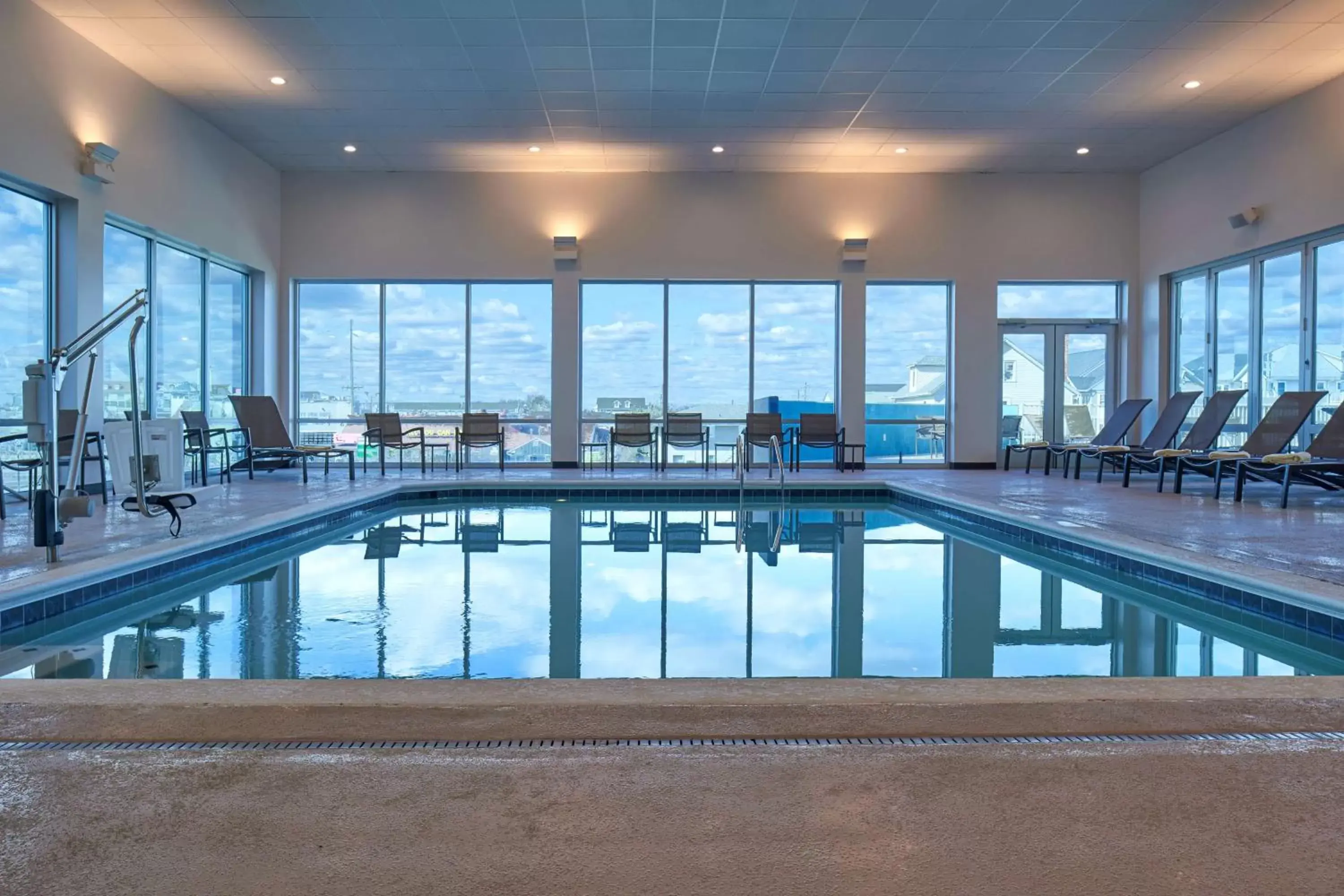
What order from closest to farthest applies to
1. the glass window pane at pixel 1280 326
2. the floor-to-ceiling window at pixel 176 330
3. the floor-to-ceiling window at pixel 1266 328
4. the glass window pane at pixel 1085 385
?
the floor-to-ceiling window at pixel 176 330 < the floor-to-ceiling window at pixel 1266 328 < the glass window pane at pixel 1280 326 < the glass window pane at pixel 1085 385

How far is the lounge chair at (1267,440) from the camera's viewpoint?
24.1ft

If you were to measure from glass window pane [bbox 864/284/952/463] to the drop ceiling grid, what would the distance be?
5.63 ft

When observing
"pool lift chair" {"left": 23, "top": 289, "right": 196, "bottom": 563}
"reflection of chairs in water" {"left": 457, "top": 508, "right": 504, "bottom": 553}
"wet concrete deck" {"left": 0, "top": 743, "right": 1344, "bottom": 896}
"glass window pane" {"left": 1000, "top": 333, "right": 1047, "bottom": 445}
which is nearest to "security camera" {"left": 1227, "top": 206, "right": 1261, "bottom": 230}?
"glass window pane" {"left": 1000, "top": 333, "right": 1047, "bottom": 445}

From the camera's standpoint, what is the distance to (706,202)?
10.8 m

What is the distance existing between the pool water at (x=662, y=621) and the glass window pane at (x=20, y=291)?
3119mm

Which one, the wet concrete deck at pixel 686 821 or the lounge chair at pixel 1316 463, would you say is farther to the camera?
the lounge chair at pixel 1316 463

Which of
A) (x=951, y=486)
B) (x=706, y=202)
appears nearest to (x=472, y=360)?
(x=706, y=202)

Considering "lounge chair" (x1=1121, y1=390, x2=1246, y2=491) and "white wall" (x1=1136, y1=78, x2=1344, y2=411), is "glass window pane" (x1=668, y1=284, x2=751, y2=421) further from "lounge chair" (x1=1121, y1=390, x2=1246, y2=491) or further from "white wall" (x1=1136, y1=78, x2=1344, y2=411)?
"white wall" (x1=1136, y1=78, x2=1344, y2=411)

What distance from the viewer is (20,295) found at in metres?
6.70

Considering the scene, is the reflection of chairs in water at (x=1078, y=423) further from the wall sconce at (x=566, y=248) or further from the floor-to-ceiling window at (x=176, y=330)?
the floor-to-ceiling window at (x=176, y=330)

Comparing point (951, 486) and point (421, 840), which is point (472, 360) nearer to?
point (951, 486)

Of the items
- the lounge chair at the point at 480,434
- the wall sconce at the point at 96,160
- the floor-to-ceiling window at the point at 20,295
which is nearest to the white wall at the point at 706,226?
the lounge chair at the point at 480,434

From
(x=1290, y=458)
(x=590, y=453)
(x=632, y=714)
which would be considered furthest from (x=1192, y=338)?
(x=632, y=714)

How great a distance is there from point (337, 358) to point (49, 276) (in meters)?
4.24
